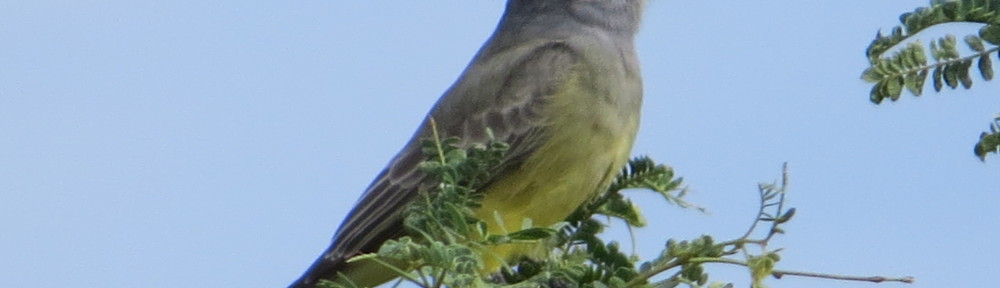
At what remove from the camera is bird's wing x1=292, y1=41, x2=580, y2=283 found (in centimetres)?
545

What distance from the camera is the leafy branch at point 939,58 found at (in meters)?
3.14

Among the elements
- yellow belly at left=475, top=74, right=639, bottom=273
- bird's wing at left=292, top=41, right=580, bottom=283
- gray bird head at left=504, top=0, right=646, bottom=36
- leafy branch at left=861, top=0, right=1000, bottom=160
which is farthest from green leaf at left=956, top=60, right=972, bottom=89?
gray bird head at left=504, top=0, right=646, bottom=36

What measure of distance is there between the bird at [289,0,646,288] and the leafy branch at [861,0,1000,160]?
1961mm

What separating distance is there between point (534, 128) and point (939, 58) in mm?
2672

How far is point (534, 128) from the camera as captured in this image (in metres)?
5.76

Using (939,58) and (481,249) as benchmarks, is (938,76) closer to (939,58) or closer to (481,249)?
(939,58)

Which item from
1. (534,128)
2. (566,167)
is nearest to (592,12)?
(534,128)

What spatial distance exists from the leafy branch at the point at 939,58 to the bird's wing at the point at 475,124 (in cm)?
227

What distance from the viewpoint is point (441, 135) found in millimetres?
5809

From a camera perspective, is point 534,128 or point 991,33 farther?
point 534,128

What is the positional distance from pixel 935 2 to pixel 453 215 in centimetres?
115

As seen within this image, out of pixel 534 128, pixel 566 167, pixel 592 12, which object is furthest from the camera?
pixel 592 12

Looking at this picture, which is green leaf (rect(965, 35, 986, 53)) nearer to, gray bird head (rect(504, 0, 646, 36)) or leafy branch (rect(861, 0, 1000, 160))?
leafy branch (rect(861, 0, 1000, 160))

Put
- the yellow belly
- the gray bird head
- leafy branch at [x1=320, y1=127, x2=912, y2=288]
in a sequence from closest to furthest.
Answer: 1. leafy branch at [x1=320, y1=127, x2=912, y2=288]
2. the yellow belly
3. the gray bird head
